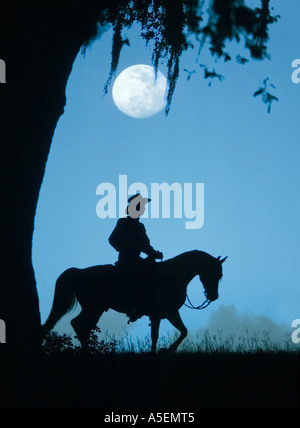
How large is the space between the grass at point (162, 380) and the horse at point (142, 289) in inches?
67.6

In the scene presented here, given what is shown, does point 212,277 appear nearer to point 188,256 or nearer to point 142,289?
point 188,256

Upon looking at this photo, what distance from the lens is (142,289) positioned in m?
10.5

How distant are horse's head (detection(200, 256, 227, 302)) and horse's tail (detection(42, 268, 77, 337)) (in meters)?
2.46

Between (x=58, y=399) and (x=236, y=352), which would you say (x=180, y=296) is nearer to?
(x=236, y=352)

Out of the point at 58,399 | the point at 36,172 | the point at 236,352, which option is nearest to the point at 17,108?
the point at 36,172

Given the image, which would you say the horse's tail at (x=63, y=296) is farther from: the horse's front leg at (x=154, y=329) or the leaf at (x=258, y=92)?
the leaf at (x=258, y=92)

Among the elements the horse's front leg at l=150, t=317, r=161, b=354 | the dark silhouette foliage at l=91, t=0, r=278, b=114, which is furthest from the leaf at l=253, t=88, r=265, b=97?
the horse's front leg at l=150, t=317, r=161, b=354

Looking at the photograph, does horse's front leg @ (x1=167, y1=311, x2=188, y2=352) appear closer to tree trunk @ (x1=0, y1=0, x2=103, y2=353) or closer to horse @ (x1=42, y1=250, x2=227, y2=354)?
horse @ (x1=42, y1=250, x2=227, y2=354)

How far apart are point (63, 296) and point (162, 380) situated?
4.18 meters

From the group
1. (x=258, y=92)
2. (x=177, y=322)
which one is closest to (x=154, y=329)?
(x=177, y=322)

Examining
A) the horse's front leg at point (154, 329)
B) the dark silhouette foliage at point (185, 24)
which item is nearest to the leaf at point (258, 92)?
the dark silhouette foliage at point (185, 24)

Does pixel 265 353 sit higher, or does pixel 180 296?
pixel 180 296

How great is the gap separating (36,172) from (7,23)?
2299mm
